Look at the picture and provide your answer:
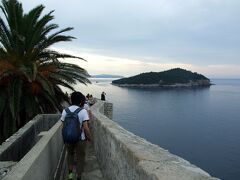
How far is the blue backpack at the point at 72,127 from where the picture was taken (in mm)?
5520

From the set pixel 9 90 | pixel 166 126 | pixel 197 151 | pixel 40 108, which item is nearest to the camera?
pixel 9 90

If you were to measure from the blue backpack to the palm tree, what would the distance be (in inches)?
274

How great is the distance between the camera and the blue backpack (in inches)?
217

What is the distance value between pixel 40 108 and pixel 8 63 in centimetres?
Answer: 218

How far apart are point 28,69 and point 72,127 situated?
7.54m

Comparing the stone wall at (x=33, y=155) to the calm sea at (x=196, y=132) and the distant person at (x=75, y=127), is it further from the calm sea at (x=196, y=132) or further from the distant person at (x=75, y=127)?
the calm sea at (x=196, y=132)

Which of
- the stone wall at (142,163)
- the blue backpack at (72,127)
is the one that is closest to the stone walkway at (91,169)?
the stone wall at (142,163)

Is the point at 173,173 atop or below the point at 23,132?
atop

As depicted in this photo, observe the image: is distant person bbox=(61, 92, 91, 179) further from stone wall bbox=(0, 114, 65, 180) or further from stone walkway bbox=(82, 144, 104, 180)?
stone walkway bbox=(82, 144, 104, 180)

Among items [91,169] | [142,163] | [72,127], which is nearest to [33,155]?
[72,127]

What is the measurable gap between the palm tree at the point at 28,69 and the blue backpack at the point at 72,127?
697 centimetres

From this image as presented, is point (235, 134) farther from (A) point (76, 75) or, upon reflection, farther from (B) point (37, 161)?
(B) point (37, 161)

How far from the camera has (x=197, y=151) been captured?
6262 centimetres

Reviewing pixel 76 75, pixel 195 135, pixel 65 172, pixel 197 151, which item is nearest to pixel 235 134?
pixel 195 135
